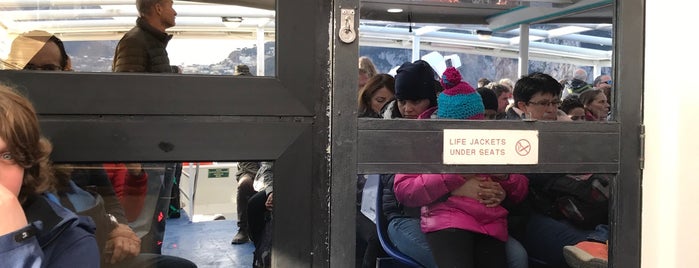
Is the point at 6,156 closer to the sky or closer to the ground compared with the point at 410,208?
closer to the sky

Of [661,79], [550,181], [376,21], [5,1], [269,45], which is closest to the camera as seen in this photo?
[5,1]

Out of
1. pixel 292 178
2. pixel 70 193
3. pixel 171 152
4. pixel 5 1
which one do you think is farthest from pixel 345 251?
pixel 5 1

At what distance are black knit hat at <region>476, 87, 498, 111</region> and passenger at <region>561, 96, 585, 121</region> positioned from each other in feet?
0.66

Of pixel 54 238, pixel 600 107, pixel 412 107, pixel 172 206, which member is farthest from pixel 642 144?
pixel 54 238

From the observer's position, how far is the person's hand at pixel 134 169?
4.57 ft

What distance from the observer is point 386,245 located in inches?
81.4

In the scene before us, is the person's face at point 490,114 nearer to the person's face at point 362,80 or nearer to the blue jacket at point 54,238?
the person's face at point 362,80

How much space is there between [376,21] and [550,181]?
0.73 m

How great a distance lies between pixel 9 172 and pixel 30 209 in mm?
108

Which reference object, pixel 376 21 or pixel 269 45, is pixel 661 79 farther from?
pixel 269 45

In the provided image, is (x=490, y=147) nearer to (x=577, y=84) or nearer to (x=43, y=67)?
(x=577, y=84)

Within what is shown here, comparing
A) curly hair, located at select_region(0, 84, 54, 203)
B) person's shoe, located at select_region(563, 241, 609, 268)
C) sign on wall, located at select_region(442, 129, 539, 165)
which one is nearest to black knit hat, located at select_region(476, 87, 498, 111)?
sign on wall, located at select_region(442, 129, 539, 165)

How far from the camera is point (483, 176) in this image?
5.84 feet

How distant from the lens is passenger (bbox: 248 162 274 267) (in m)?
1.47
